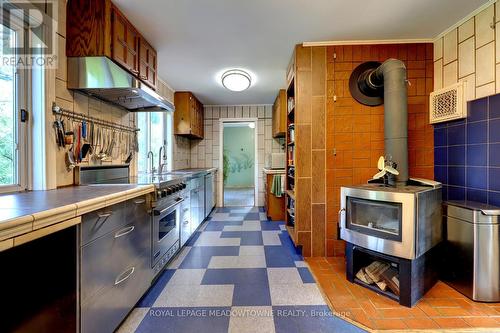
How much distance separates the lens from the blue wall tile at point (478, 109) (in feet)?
6.28

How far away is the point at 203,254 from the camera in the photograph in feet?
8.51

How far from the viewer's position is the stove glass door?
172 cm

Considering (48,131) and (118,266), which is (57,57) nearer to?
(48,131)

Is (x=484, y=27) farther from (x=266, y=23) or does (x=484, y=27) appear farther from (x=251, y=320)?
(x=251, y=320)

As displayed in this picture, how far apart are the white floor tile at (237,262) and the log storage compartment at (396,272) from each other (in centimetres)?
84

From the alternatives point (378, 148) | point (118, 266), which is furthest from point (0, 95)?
point (378, 148)

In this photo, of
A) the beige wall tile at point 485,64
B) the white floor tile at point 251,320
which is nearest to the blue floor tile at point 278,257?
the white floor tile at point 251,320

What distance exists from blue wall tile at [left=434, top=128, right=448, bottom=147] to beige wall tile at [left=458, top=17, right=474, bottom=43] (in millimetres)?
815

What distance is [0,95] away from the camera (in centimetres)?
138

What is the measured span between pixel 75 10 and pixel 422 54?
10.5ft

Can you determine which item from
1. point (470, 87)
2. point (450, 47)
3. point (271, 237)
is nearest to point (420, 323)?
point (271, 237)

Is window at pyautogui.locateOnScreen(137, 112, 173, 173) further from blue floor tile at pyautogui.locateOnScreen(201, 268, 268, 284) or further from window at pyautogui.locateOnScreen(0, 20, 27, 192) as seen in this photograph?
blue floor tile at pyautogui.locateOnScreen(201, 268, 268, 284)

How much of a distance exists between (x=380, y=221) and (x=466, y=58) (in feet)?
5.51

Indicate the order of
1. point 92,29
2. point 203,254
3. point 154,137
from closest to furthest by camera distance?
point 92,29, point 203,254, point 154,137
